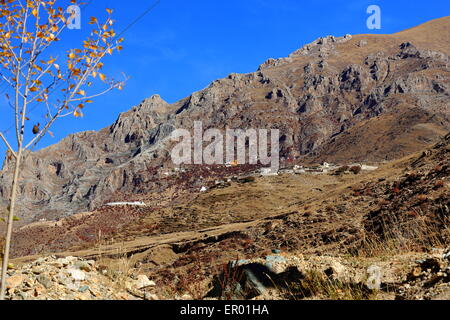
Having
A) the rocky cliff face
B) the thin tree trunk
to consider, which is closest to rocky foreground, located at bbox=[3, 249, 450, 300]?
the thin tree trunk

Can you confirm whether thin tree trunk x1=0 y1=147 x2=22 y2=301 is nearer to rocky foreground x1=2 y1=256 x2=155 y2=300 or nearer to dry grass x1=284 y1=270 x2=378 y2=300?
rocky foreground x1=2 y1=256 x2=155 y2=300

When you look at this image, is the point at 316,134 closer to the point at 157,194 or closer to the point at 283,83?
the point at 283,83

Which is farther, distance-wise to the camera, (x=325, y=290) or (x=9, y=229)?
(x=325, y=290)

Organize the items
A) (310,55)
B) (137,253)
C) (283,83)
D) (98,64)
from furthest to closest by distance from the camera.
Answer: (310,55) → (283,83) → (137,253) → (98,64)

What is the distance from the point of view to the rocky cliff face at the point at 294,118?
103125 millimetres

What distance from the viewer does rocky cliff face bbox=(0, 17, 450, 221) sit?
10312cm

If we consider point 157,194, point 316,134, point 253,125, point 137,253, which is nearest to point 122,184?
point 157,194

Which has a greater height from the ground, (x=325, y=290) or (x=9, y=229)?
(x=9, y=229)

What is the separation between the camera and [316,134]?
123188mm

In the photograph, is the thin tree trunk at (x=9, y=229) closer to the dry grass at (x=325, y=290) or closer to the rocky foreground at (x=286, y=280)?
the rocky foreground at (x=286, y=280)

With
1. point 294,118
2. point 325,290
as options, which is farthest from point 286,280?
point 294,118

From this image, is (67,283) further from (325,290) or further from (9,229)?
(325,290)

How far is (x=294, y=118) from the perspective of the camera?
135000 mm
